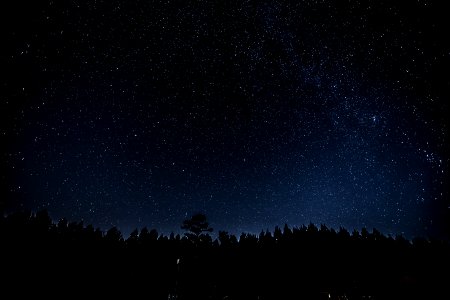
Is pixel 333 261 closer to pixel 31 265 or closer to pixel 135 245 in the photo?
pixel 135 245

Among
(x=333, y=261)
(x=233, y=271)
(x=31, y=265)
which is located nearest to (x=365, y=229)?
(x=333, y=261)

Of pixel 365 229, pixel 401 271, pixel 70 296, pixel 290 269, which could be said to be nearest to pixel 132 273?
pixel 70 296

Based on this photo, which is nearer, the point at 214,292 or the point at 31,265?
the point at 31,265

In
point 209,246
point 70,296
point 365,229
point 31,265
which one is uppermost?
point 365,229

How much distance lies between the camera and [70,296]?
63.6 ft

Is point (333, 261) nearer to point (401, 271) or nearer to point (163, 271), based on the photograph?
point (401, 271)

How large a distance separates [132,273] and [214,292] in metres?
6.95

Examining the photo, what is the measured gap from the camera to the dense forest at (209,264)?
66.6 feet

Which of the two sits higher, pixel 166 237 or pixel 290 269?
pixel 166 237

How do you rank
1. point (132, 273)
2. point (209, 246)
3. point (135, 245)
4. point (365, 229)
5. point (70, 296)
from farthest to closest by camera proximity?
point (365, 229)
point (209, 246)
point (135, 245)
point (132, 273)
point (70, 296)

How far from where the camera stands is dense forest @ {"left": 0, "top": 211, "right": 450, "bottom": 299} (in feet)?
66.6

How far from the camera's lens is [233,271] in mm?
25641

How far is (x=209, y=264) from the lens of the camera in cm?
2550

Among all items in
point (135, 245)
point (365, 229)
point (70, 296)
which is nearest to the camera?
point (70, 296)
